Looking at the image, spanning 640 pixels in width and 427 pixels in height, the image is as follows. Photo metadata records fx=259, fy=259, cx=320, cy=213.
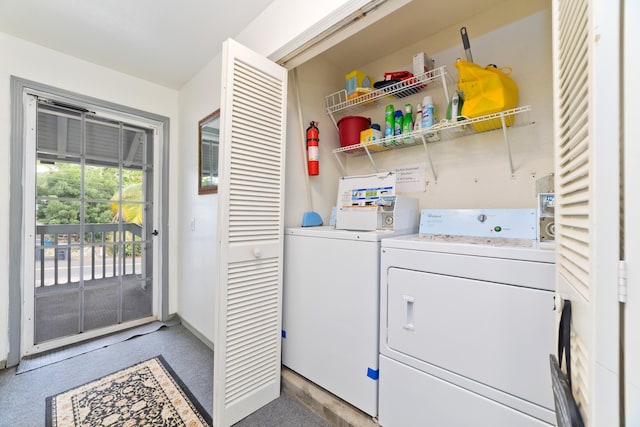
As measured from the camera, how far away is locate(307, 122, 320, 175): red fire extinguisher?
204 cm

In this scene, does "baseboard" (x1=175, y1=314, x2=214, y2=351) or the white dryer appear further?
"baseboard" (x1=175, y1=314, x2=214, y2=351)

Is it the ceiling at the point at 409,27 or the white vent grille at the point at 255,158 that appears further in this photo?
the ceiling at the point at 409,27

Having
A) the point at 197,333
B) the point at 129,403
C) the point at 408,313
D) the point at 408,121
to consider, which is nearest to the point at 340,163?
the point at 408,121

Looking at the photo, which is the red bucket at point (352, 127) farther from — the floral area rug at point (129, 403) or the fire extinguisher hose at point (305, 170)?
the floral area rug at point (129, 403)

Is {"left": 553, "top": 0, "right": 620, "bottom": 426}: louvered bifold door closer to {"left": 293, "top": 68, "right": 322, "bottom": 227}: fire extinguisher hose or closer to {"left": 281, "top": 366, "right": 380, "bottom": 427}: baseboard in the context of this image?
{"left": 281, "top": 366, "right": 380, "bottom": 427}: baseboard

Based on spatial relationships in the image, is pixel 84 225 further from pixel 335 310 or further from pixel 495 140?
pixel 495 140

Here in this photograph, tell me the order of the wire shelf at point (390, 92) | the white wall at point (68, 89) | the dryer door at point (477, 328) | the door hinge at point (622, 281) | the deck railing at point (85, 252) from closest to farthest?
the door hinge at point (622, 281), the dryer door at point (477, 328), the wire shelf at point (390, 92), the white wall at point (68, 89), the deck railing at point (85, 252)

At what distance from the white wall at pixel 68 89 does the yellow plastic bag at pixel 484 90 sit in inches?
110

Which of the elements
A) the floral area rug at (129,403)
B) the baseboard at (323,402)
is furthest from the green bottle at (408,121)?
the floral area rug at (129,403)

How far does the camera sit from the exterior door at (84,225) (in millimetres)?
2217

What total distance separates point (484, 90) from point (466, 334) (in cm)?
129

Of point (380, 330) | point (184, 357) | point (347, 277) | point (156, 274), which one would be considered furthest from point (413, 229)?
point (156, 274)

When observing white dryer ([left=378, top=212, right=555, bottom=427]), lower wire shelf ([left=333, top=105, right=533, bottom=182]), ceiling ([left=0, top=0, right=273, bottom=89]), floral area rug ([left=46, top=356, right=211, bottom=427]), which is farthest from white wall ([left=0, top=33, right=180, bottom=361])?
white dryer ([left=378, top=212, right=555, bottom=427])

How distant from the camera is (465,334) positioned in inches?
43.8
